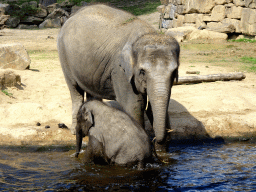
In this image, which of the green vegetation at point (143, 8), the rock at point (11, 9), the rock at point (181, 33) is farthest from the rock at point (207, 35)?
the rock at point (11, 9)

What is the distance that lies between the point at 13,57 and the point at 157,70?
707cm

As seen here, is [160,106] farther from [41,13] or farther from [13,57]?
[41,13]

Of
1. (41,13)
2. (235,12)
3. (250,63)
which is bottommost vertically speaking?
(41,13)

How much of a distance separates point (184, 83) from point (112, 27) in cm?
400

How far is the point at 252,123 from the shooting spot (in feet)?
24.0

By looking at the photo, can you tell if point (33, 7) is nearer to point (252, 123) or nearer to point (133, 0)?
point (133, 0)

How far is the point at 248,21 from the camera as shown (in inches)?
645

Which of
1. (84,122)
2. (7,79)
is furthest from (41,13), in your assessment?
(84,122)

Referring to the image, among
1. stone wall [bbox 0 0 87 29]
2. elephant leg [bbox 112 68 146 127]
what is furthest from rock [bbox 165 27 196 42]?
elephant leg [bbox 112 68 146 127]

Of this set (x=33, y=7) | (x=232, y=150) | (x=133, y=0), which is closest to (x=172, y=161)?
(x=232, y=150)

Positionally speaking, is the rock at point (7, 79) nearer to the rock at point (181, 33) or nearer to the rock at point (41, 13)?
the rock at point (181, 33)

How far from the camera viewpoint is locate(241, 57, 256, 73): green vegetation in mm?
12074

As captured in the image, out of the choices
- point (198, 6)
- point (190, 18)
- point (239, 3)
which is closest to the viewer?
point (239, 3)

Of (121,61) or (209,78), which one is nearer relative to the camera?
(121,61)
